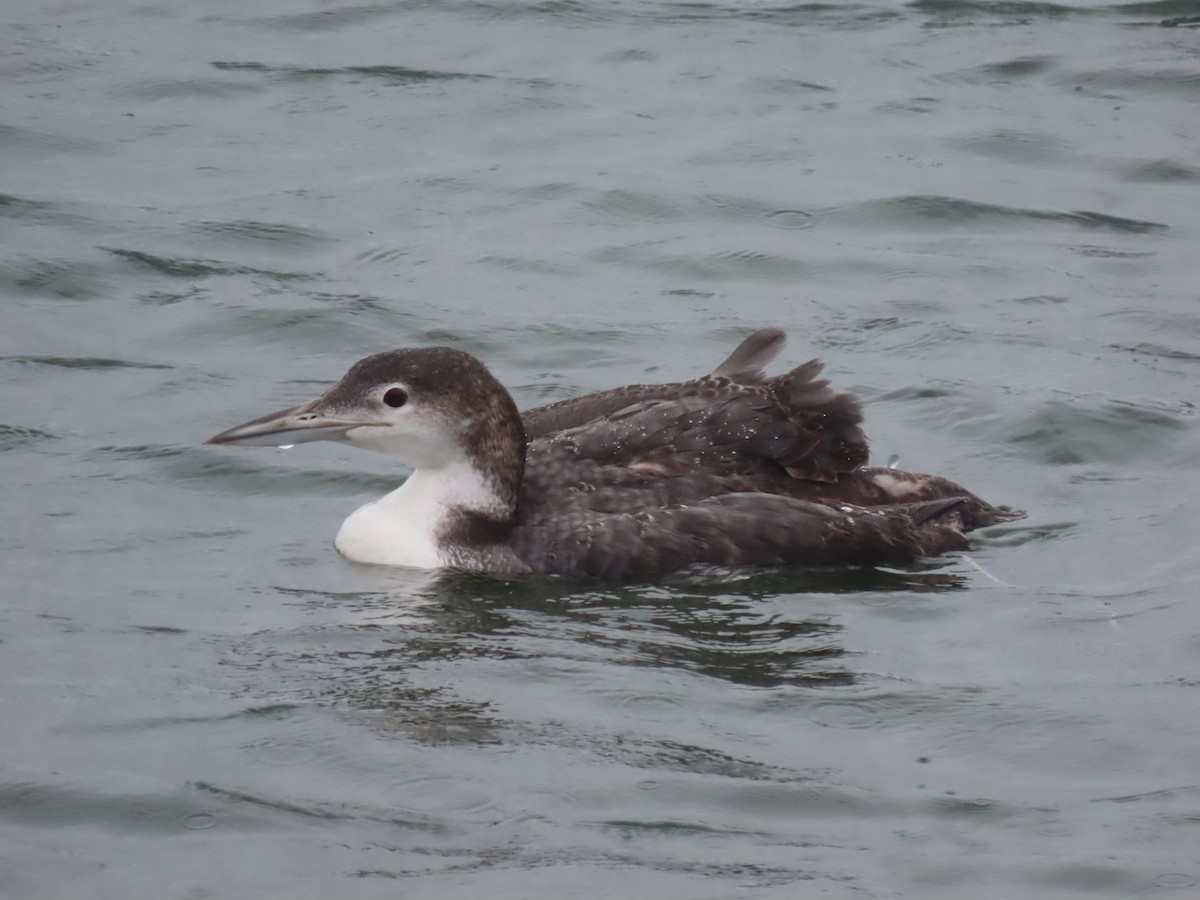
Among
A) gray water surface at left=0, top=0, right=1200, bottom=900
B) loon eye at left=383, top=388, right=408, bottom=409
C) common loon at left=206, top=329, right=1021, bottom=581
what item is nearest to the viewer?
gray water surface at left=0, top=0, right=1200, bottom=900

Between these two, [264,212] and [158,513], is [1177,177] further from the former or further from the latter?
[158,513]

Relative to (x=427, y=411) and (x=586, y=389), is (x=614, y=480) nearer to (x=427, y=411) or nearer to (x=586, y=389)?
(x=427, y=411)

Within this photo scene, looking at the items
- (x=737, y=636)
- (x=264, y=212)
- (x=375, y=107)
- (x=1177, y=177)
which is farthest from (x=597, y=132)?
(x=737, y=636)

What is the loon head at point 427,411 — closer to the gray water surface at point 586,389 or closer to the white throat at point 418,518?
the white throat at point 418,518

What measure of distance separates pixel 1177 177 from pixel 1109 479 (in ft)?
15.8

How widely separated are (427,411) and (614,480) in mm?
764

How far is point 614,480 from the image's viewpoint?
27.3ft

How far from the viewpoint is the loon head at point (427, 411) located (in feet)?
27.1

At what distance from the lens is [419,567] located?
27.3 ft

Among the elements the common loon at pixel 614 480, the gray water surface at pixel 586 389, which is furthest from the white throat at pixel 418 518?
the gray water surface at pixel 586 389

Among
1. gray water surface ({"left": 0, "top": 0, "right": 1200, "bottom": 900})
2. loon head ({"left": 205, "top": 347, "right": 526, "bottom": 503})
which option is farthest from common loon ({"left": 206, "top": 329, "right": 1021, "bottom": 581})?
gray water surface ({"left": 0, "top": 0, "right": 1200, "bottom": 900})

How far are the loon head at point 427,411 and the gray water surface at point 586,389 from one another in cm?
51

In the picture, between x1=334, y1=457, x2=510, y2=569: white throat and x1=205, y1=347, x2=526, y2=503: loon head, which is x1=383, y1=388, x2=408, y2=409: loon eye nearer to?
x1=205, y1=347, x2=526, y2=503: loon head

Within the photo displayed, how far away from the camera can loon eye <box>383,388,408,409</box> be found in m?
8.29
